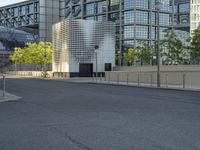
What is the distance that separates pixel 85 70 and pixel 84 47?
373 centimetres

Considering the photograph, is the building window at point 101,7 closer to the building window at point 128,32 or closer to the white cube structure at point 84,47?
the building window at point 128,32

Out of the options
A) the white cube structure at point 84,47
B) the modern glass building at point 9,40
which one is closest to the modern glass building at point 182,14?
the modern glass building at point 9,40

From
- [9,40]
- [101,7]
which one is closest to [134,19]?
[101,7]

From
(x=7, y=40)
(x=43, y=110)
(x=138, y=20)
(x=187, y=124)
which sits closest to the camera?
(x=187, y=124)

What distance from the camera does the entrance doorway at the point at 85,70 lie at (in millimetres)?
67500

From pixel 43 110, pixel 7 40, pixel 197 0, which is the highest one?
pixel 197 0

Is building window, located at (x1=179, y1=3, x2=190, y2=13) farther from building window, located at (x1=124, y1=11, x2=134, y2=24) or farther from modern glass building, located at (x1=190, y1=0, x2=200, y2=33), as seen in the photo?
building window, located at (x1=124, y1=11, x2=134, y2=24)

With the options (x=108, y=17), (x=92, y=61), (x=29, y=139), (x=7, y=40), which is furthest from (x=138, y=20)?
(x=29, y=139)

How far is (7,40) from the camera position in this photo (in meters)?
127

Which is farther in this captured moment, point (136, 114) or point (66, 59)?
point (66, 59)

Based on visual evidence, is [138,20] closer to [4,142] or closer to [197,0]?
[197,0]

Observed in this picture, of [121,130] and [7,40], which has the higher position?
[7,40]

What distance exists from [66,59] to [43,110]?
52.4m

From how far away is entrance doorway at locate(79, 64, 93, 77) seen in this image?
67500mm
